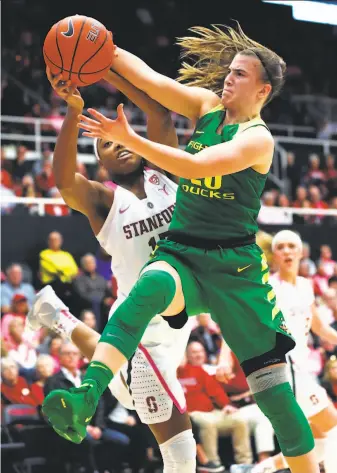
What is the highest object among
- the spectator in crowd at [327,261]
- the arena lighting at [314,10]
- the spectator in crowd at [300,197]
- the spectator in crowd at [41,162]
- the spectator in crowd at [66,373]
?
the arena lighting at [314,10]

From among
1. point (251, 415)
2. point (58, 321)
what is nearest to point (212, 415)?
point (251, 415)

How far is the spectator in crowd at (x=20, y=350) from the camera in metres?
8.45

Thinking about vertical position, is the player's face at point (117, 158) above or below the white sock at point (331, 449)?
above

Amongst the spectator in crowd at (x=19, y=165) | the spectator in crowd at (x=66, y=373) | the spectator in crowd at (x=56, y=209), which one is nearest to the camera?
the spectator in crowd at (x=66, y=373)

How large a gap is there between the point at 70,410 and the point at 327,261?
30.3 feet

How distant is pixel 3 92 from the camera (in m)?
13.8

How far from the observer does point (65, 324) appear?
541cm

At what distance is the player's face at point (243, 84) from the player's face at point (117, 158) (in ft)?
2.95

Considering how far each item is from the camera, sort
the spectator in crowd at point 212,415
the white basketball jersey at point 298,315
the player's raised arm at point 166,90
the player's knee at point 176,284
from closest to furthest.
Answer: the player's knee at point 176,284 → the player's raised arm at point 166,90 → the white basketball jersey at point 298,315 → the spectator in crowd at point 212,415

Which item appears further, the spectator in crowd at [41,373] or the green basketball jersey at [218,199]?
the spectator in crowd at [41,373]

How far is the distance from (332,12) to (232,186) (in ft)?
27.2

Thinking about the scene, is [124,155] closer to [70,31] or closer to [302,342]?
[70,31]

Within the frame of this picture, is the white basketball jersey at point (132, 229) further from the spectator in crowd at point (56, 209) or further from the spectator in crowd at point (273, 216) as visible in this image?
the spectator in crowd at point (273, 216)

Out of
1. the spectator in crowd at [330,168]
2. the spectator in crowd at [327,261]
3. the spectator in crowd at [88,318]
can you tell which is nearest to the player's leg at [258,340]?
the spectator in crowd at [88,318]
